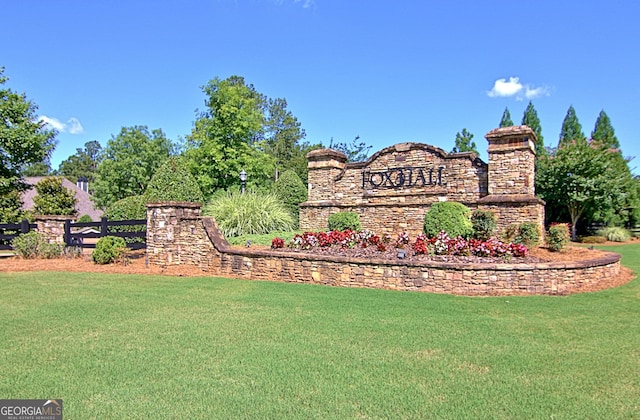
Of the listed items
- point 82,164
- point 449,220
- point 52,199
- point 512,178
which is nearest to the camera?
point 449,220

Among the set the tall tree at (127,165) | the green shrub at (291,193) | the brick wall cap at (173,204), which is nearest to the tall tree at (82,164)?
the tall tree at (127,165)

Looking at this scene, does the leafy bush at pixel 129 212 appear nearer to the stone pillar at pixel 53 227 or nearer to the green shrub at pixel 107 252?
the stone pillar at pixel 53 227

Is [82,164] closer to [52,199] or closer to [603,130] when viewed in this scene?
[52,199]

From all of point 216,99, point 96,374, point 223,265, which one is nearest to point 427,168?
point 223,265

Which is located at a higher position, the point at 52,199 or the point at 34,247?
the point at 52,199

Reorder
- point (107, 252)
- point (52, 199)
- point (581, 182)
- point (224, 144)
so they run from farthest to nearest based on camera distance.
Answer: point (224, 144) < point (581, 182) < point (52, 199) < point (107, 252)

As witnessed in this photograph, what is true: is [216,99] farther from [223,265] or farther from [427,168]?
[223,265]

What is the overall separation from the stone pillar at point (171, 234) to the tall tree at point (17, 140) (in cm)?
921

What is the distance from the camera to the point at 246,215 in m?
13.7

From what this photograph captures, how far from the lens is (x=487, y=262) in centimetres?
759

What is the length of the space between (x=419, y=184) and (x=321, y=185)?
11.4 feet

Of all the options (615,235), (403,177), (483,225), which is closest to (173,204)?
(403,177)

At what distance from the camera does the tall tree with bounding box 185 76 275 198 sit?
24.0m

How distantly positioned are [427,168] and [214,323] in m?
9.79
